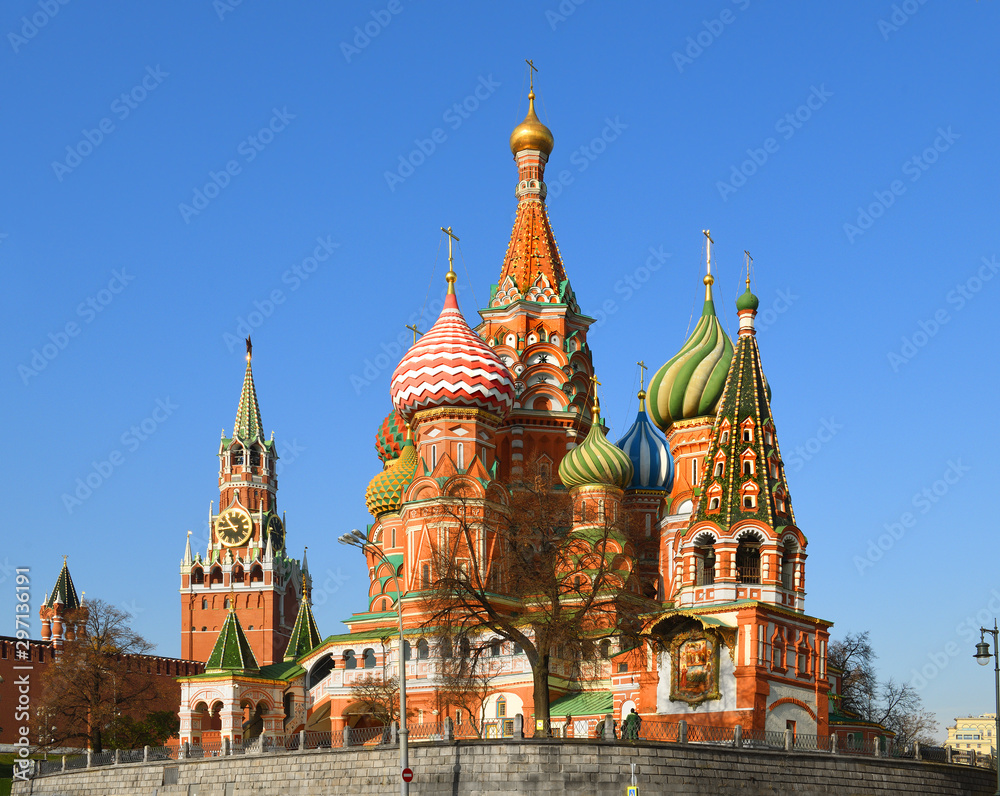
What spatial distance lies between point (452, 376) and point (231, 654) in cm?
1449

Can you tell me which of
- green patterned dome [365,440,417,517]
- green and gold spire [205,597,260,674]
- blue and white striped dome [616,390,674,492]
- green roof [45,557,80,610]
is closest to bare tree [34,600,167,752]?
green and gold spire [205,597,260,674]

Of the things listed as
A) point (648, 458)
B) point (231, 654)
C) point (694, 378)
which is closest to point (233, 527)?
point (231, 654)

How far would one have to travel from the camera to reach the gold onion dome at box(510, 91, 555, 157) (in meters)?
62.9

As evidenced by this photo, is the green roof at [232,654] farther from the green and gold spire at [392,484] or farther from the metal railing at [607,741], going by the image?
the metal railing at [607,741]

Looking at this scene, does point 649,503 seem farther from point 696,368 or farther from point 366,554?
point 366,554

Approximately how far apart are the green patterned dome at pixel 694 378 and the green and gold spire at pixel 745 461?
7619 millimetres

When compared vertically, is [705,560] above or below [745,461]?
below

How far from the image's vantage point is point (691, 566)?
44.0 meters

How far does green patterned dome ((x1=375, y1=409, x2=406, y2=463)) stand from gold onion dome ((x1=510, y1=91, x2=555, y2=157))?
13408 millimetres

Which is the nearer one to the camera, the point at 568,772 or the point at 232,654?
the point at 568,772

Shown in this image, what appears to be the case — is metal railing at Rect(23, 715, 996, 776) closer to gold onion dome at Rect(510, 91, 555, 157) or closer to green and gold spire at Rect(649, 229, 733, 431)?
green and gold spire at Rect(649, 229, 733, 431)

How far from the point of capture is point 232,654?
5581cm

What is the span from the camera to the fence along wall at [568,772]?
32906 millimetres

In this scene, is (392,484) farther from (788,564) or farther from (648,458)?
(788,564)
